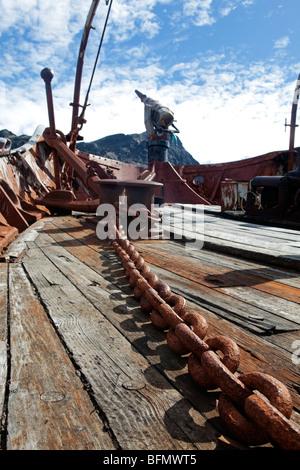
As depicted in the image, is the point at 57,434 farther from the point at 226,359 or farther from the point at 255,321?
the point at 255,321

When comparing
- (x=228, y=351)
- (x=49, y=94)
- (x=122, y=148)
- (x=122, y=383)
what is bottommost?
(x=122, y=383)

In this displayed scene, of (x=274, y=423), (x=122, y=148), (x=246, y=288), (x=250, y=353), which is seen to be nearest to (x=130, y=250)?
(x=246, y=288)

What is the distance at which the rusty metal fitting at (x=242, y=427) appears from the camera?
2.06ft

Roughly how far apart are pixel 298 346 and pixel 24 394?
86cm

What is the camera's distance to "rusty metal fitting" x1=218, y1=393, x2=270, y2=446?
2.06ft

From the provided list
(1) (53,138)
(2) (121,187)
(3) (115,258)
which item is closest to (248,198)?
(2) (121,187)

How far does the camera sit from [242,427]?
24.9 inches

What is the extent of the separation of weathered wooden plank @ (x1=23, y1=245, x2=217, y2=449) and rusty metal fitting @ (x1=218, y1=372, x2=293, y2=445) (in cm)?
6

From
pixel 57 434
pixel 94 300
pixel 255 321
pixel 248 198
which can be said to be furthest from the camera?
pixel 248 198

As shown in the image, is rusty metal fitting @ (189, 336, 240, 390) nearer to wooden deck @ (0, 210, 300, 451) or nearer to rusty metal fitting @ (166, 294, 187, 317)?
wooden deck @ (0, 210, 300, 451)

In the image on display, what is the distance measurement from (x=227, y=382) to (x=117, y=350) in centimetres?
44

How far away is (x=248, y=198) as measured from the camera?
4.77 metres

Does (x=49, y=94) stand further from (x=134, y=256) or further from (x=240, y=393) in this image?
(x=240, y=393)

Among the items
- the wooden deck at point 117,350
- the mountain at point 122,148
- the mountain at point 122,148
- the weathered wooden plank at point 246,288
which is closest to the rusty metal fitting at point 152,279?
the wooden deck at point 117,350
